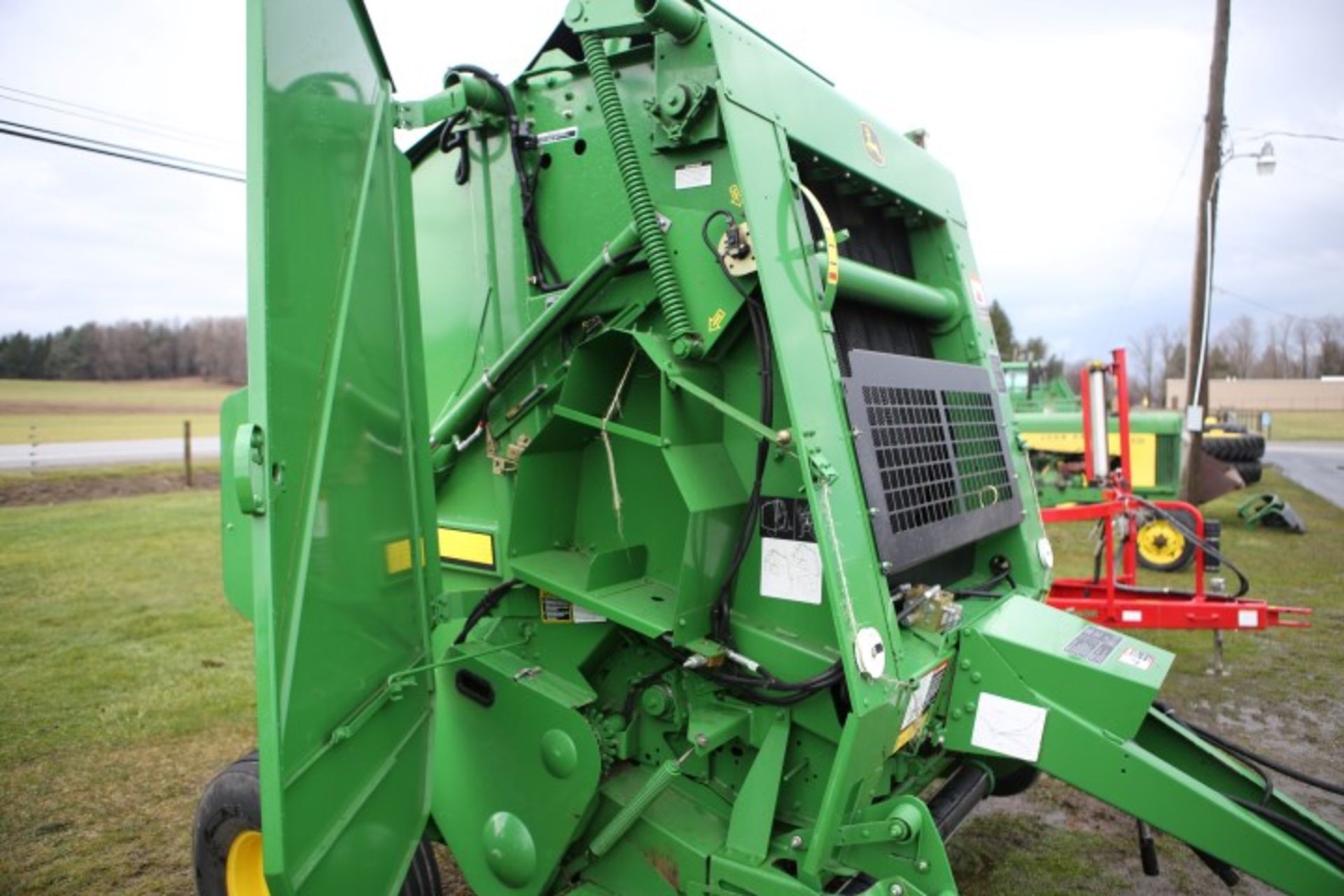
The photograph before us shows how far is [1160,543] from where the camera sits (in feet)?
31.9

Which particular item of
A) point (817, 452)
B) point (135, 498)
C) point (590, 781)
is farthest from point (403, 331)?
point (135, 498)

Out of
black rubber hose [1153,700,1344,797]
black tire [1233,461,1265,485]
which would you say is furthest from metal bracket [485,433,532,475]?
black tire [1233,461,1265,485]

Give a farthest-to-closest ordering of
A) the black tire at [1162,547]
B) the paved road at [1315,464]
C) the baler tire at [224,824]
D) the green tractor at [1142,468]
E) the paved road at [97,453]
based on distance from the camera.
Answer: the paved road at [1315,464], the paved road at [97,453], the green tractor at [1142,468], the black tire at [1162,547], the baler tire at [224,824]

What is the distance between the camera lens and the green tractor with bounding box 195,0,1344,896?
1.99 meters

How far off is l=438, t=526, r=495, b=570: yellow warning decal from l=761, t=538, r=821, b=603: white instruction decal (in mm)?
1042

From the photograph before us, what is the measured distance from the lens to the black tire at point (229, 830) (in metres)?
2.75

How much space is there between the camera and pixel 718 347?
2516mm

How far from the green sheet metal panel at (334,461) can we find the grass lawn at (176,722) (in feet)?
6.63

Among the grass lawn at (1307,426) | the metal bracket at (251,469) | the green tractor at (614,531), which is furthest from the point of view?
the grass lawn at (1307,426)

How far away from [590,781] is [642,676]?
343mm

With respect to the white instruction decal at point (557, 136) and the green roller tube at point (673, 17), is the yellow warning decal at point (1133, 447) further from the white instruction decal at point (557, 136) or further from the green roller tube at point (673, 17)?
the green roller tube at point (673, 17)

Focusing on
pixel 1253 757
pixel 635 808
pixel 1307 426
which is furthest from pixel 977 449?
pixel 1307 426

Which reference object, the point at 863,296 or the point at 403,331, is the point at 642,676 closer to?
the point at 403,331

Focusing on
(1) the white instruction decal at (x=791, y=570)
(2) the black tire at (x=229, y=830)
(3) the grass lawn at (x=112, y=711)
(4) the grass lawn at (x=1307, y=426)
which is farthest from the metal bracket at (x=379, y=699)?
(4) the grass lawn at (x=1307, y=426)
